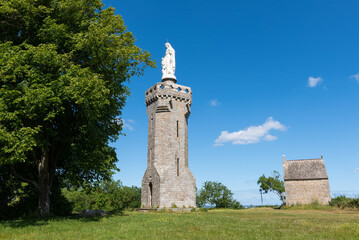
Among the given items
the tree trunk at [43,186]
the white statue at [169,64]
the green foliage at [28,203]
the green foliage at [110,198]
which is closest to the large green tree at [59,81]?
the tree trunk at [43,186]

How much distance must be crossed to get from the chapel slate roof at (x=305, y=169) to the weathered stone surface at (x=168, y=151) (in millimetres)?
23406

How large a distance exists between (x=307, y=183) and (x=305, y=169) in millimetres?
2539

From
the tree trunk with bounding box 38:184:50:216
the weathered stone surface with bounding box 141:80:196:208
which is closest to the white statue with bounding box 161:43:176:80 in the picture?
the weathered stone surface with bounding box 141:80:196:208

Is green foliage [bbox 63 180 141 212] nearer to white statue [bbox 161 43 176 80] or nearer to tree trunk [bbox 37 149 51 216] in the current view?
white statue [bbox 161 43 176 80]

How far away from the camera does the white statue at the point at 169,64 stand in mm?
30469

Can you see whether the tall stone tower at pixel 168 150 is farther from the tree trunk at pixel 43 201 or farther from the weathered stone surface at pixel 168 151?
the tree trunk at pixel 43 201

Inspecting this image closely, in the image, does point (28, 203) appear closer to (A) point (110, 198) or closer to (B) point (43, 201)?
(B) point (43, 201)

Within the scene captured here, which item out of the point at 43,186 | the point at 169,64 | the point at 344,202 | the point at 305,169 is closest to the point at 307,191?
the point at 305,169

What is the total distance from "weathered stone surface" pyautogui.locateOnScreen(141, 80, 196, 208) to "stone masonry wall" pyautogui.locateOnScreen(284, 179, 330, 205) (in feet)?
74.2

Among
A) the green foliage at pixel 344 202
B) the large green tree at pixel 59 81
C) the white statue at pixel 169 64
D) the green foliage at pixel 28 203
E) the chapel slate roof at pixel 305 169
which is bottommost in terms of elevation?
the green foliage at pixel 344 202

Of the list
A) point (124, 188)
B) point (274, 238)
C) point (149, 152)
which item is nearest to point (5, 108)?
point (274, 238)

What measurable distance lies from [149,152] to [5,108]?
55.6 ft

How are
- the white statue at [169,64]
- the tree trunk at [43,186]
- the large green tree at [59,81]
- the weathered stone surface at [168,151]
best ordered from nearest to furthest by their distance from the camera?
1. the large green tree at [59,81]
2. the tree trunk at [43,186]
3. the weathered stone surface at [168,151]
4. the white statue at [169,64]

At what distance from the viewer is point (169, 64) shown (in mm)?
30719
